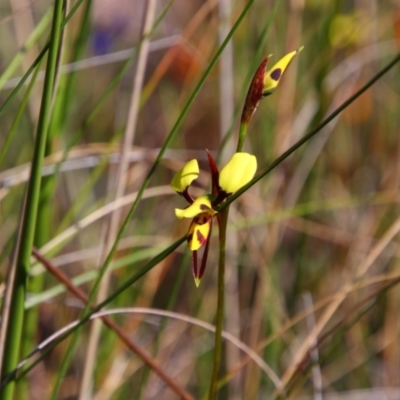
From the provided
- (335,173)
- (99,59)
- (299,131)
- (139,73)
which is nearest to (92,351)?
(139,73)

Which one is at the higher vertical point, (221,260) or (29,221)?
(29,221)

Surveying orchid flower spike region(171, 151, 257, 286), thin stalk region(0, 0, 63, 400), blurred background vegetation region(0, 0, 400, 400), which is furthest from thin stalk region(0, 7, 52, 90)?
orchid flower spike region(171, 151, 257, 286)

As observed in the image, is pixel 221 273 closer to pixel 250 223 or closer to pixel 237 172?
pixel 237 172

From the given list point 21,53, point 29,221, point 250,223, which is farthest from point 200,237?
point 250,223

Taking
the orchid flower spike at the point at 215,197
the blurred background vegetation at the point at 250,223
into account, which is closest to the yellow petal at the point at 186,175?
the orchid flower spike at the point at 215,197

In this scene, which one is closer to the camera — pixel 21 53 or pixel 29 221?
pixel 29 221

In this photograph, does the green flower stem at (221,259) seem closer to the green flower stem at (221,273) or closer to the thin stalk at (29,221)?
the green flower stem at (221,273)
